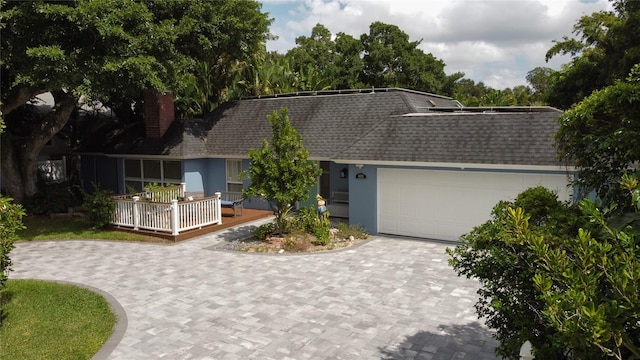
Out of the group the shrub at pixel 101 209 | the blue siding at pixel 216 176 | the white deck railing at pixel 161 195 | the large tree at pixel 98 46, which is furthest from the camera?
the blue siding at pixel 216 176

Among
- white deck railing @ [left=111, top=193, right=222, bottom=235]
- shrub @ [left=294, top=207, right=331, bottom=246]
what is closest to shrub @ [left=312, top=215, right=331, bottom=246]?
shrub @ [left=294, top=207, right=331, bottom=246]

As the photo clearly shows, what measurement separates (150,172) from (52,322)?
14134 millimetres

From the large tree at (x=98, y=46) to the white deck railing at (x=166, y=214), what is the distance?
4164 mm

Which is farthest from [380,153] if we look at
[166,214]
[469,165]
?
[166,214]

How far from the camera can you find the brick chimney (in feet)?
71.6

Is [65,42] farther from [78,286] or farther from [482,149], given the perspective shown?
[482,149]

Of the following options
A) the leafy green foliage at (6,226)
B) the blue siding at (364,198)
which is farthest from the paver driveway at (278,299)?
the leafy green foliage at (6,226)

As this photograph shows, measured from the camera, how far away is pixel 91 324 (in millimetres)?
8570

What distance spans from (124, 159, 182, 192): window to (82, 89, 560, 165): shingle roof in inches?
33.8

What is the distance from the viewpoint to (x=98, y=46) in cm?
1504

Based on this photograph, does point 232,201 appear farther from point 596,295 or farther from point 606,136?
point 596,295

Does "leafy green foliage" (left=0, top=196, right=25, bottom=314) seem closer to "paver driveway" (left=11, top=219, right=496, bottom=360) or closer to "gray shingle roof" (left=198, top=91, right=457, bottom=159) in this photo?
"paver driveway" (left=11, top=219, right=496, bottom=360)

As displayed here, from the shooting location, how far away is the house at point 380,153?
14039 mm

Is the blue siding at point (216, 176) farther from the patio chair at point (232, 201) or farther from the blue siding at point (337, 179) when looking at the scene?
the blue siding at point (337, 179)
